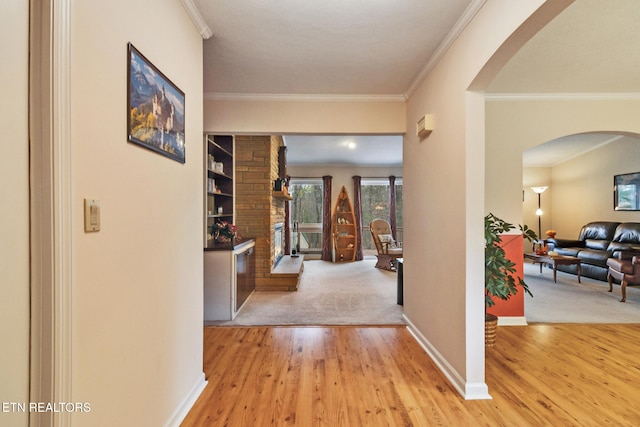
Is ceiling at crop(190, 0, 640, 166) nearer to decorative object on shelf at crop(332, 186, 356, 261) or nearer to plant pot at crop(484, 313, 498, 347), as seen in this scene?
plant pot at crop(484, 313, 498, 347)

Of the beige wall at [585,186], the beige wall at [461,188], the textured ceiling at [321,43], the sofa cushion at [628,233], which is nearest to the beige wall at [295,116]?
the textured ceiling at [321,43]

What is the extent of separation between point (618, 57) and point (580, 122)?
92 centimetres

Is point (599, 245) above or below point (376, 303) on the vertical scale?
above

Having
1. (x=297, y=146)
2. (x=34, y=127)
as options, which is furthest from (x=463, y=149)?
(x=297, y=146)

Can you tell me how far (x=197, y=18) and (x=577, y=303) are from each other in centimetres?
525

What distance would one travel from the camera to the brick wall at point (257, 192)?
14.9 ft

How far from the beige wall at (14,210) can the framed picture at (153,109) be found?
37cm

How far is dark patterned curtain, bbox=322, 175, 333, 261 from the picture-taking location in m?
7.52

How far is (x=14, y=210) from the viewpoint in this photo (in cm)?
78

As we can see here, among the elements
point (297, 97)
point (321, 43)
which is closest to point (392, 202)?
point (297, 97)

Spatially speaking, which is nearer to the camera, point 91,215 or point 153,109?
point 91,215

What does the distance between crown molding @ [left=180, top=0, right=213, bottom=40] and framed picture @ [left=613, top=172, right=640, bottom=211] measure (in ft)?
24.7

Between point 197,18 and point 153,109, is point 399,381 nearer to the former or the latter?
point 153,109

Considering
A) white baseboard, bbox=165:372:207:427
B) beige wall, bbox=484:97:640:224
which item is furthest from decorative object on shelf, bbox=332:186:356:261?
white baseboard, bbox=165:372:207:427
